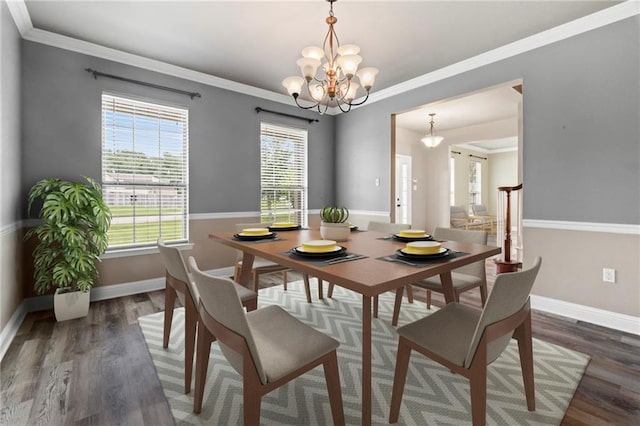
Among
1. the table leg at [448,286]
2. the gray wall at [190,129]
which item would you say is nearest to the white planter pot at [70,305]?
the gray wall at [190,129]

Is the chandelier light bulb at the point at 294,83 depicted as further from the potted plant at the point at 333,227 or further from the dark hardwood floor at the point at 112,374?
the dark hardwood floor at the point at 112,374

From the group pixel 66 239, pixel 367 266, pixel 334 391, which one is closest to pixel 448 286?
pixel 367 266

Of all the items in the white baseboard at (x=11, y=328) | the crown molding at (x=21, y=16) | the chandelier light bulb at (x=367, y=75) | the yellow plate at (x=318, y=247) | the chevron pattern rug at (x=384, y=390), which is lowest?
the chevron pattern rug at (x=384, y=390)

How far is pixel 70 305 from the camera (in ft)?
8.37

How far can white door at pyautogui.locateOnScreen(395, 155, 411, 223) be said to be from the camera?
277 inches

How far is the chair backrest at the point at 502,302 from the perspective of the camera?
102cm

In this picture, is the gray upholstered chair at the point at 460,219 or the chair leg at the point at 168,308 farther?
the gray upholstered chair at the point at 460,219

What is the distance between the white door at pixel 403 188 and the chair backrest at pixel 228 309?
6321 mm

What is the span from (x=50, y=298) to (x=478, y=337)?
358 centimetres

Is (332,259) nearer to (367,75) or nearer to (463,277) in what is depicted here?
(463,277)

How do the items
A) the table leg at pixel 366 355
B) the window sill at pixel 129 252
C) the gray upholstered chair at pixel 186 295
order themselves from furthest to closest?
the window sill at pixel 129 252 < the gray upholstered chair at pixel 186 295 < the table leg at pixel 366 355

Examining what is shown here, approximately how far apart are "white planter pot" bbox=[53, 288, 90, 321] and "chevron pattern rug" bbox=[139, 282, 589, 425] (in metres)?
0.82

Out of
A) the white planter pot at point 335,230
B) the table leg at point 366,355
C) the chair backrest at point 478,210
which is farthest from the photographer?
the chair backrest at point 478,210

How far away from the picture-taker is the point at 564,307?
2684mm
